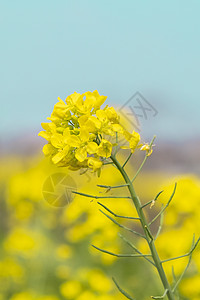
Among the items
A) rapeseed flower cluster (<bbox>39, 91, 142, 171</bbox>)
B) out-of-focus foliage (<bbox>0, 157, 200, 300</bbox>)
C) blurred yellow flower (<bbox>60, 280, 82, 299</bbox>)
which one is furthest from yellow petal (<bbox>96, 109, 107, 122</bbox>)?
blurred yellow flower (<bbox>60, 280, 82, 299</bbox>)

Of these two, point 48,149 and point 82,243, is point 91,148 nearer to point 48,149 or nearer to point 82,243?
point 48,149

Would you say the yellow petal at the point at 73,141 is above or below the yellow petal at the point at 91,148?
above

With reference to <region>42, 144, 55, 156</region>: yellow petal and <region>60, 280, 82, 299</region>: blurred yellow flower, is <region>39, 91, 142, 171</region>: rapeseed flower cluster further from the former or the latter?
<region>60, 280, 82, 299</region>: blurred yellow flower

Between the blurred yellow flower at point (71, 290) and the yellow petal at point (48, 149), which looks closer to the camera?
the yellow petal at point (48, 149)

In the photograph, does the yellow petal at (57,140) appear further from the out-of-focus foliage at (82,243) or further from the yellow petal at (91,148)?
the out-of-focus foliage at (82,243)

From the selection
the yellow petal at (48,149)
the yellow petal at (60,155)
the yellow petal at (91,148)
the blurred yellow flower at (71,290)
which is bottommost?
the blurred yellow flower at (71,290)

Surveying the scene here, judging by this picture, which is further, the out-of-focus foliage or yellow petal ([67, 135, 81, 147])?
the out-of-focus foliage

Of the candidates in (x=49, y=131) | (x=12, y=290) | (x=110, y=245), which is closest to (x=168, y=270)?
(x=110, y=245)

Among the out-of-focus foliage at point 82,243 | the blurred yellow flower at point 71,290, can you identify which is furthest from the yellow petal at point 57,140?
the blurred yellow flower at point 71,290
